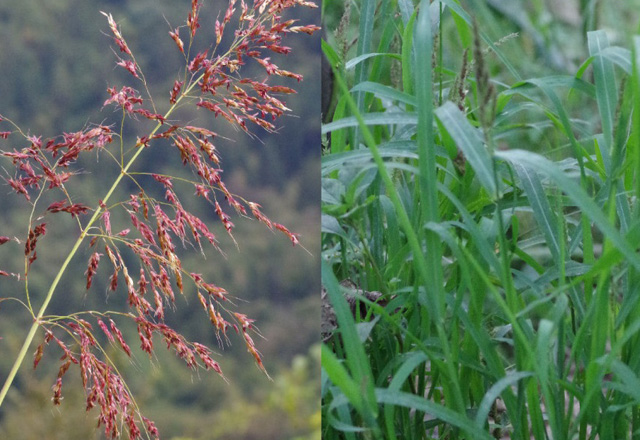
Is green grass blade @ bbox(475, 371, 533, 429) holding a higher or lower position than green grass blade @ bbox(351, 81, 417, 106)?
lower

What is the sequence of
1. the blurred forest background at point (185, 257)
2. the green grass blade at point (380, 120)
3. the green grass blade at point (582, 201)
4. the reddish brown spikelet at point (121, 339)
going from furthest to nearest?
1. the blurred forest background at point (185, 257)
2. the reddish brown spikelet at point (121, 339)
3. the green grass blade at point (380, 120)
4. the green grass blade at point (582, 201)

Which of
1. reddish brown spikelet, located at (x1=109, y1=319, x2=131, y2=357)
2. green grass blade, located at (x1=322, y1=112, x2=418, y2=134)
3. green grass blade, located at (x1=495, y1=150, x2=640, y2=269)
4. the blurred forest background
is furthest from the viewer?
the blurred forest background

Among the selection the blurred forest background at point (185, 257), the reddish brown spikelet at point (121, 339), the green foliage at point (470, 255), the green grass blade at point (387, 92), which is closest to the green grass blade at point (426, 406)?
the green foliage at point (470, 255)

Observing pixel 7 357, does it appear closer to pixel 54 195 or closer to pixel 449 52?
pixel 54 195

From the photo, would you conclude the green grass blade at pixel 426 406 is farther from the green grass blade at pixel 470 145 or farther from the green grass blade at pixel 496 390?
the green grass blade at pixel 470 145

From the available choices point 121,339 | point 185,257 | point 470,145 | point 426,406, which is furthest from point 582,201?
point 185,257

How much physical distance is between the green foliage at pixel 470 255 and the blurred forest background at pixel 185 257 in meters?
0.39

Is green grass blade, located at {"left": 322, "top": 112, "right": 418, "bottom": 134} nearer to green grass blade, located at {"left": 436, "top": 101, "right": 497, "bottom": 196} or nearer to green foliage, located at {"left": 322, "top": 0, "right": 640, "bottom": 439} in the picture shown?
green foliage, located at {"left": 322, "top": 0, "right": 640, "bottom": 439}

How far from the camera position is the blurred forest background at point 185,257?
4.24ft

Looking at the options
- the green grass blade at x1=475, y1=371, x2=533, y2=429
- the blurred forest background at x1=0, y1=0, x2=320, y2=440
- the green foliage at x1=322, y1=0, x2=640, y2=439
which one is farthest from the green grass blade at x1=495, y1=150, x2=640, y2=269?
the blurred forest background at x1=0, y1=0, x2=320, y2=440

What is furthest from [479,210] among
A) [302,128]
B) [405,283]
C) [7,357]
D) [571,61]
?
[571,61]

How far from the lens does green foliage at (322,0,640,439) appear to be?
67 centimetres

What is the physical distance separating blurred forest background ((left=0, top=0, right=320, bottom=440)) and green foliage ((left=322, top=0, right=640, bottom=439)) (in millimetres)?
389

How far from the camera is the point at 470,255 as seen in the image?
2.29 ft
